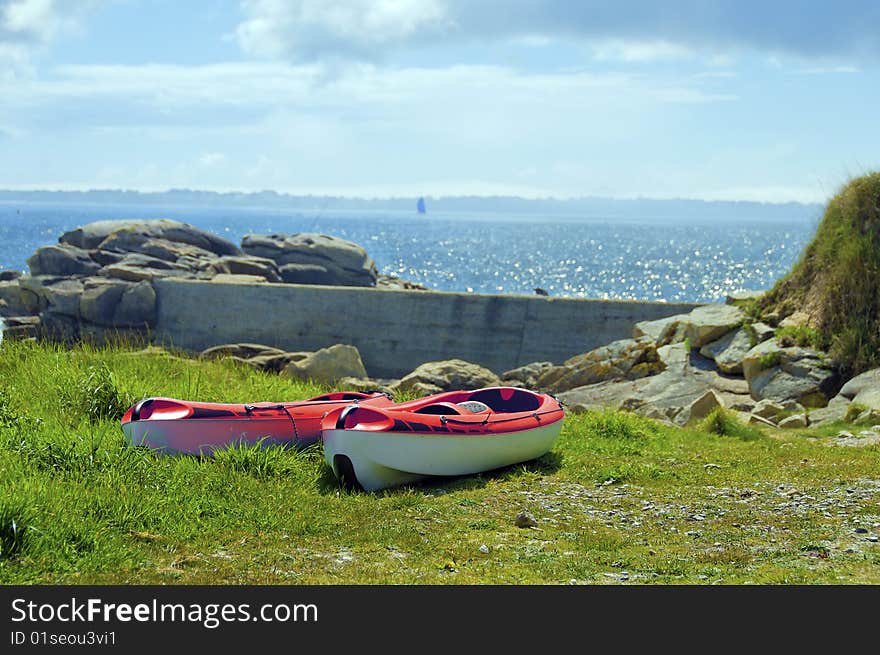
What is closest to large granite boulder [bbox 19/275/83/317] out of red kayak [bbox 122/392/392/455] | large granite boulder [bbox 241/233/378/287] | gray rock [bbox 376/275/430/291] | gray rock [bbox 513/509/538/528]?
large granite boulder [bbox 241/233/378/287]

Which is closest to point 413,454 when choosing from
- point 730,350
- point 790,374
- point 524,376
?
point 790,374

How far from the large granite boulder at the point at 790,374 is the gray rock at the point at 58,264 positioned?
96.1 ft

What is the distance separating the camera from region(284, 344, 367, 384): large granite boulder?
2458 cm

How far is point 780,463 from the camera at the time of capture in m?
12.7

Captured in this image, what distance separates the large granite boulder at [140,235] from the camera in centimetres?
4416

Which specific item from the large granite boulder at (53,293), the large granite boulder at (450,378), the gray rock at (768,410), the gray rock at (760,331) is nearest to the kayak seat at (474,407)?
the gray rock at (768,410)

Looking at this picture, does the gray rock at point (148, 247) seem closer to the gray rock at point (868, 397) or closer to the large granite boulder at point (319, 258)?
the large granite boulder at point (319, 258)

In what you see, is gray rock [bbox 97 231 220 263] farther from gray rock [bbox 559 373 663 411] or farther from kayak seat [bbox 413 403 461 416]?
kayak seat [bbox 413 403 461 416]

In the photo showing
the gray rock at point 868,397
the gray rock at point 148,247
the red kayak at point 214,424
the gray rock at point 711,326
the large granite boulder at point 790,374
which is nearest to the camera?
the red kayak at point 214,424

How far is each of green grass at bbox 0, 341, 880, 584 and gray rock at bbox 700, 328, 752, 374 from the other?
19.0ft

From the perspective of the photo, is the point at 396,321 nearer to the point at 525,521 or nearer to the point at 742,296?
the point at 742,296

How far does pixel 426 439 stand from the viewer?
37.2 ft
